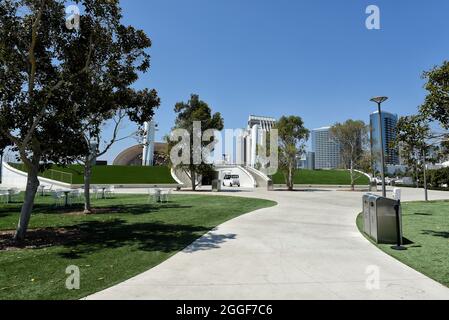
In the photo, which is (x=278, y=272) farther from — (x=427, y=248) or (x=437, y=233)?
(x=437, y=233)

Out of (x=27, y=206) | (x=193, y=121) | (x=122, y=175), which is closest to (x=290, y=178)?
(x=193, y=121)

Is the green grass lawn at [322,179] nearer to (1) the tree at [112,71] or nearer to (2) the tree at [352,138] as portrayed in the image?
(2) the tree at [352,138]

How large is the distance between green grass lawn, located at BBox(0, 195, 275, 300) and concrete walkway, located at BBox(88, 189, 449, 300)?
Answer: 458 mm

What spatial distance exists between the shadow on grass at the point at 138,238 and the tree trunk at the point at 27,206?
4.39 ft

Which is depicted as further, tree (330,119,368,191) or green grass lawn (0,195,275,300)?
tree (330,119,368,191)

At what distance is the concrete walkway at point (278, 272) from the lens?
4.98 metres

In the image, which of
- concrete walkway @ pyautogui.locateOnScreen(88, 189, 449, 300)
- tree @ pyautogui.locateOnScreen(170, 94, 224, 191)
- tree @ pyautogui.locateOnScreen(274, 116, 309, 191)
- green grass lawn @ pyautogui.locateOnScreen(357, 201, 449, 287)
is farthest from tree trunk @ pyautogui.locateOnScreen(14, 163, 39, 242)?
tree @ pyautogui.locateOnScreen(274, 116, 309, 191)

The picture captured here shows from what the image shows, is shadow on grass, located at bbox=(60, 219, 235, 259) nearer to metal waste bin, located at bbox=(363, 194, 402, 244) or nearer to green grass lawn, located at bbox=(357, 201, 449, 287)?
metal waste bin, located at bbox=(363, 194, 402, 244)

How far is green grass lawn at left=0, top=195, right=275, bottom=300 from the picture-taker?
545cm

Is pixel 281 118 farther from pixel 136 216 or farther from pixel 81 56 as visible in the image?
pixel 81 56

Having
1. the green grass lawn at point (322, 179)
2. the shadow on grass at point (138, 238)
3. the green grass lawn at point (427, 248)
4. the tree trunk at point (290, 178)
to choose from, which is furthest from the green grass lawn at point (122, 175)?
the green grass lawn at point (427, 248)

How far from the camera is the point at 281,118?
35.9 m

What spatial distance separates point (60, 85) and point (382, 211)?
369 inches
